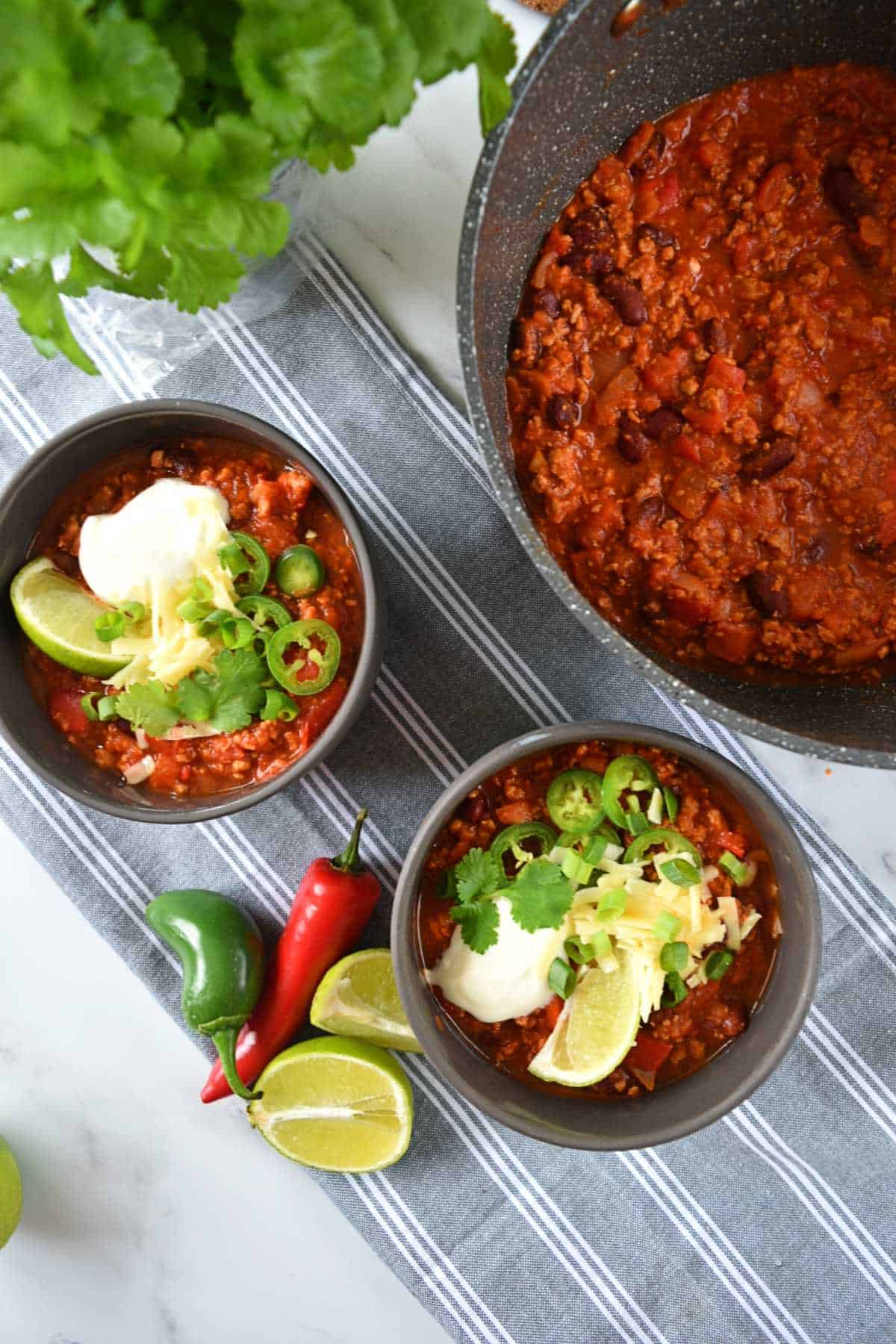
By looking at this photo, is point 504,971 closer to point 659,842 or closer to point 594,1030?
point 594,1030

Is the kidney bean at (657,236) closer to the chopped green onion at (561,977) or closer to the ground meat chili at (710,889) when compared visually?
the ground meat chili at (710,889)

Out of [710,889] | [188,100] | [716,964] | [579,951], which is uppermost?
[188,100]

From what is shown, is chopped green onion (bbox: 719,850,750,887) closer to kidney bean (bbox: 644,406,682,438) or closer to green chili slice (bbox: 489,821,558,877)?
green chili slice (bbox: 489,821,558,877)

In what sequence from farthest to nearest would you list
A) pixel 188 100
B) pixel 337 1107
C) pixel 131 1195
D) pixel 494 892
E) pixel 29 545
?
1. pixel 131 1195
2. pixel 337 1107
3. pixel 29 545
4. pixel 494 892
5. pixel 188 100

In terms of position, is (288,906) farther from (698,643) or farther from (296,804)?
(698,643)

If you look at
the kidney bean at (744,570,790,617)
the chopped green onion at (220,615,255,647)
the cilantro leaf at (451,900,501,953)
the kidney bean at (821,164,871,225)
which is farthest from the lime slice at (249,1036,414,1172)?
the kidney bean at (821,164,871,225)

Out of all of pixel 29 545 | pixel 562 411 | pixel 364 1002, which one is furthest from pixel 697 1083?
pixel 29 545
